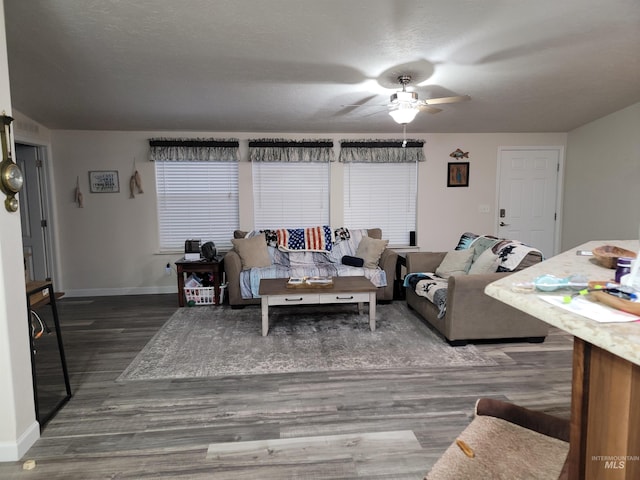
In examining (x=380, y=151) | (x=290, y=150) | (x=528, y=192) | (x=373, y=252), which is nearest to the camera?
(x=373, y=252)

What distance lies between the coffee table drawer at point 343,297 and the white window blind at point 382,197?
2.05m

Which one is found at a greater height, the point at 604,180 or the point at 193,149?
the point at 193,149

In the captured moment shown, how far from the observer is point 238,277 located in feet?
14.1

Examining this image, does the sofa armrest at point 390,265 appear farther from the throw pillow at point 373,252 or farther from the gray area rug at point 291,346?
the gray area rug at point 291,346

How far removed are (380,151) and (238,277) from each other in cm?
268

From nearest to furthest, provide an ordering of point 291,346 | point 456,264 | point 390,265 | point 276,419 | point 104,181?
point 276,419 → point 291,346 → point 456,264 → point 390,265 → point 104,181

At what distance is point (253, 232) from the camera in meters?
4.91

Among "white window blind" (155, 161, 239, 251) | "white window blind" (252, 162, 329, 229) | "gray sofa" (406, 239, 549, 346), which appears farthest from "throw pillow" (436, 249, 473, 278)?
"white window blind" (155, 161, 239, 251)

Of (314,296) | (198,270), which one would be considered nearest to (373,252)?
(314,296)

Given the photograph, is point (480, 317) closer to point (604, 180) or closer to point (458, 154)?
point (458, 154)

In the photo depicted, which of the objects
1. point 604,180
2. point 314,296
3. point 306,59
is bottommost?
point 314,296

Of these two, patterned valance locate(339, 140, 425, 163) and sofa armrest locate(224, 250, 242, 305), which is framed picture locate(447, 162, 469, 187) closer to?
patterned valance locate(339, 140, 425, 163)

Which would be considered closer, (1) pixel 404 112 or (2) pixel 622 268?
(2) pixel 622 268

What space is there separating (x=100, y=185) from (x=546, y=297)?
5.47 m
